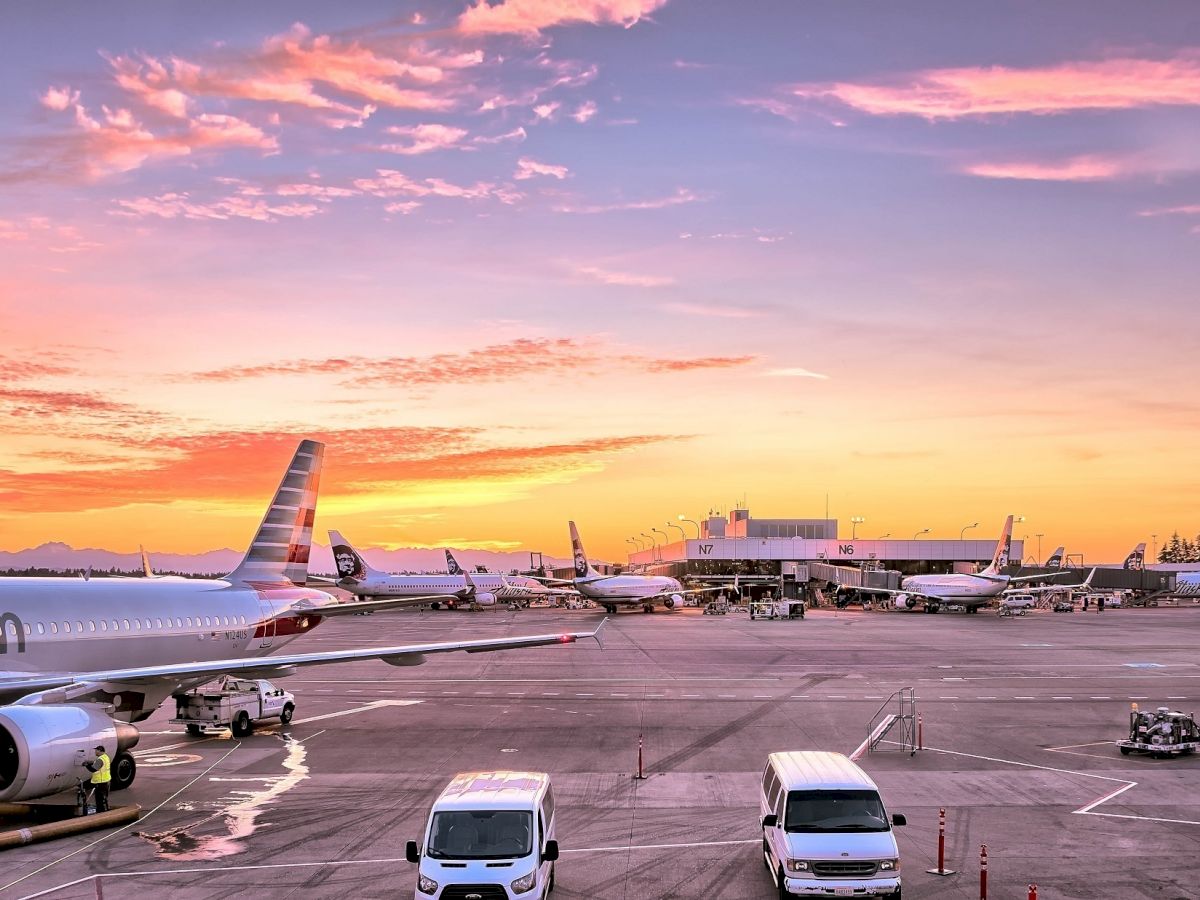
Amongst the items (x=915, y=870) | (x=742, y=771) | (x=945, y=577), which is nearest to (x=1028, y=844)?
(x=915, y=870)

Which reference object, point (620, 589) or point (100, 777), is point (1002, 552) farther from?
point (100, 777)

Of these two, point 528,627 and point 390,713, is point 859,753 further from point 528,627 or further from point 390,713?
point 528,627

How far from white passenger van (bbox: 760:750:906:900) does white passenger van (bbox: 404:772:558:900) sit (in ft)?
13.5

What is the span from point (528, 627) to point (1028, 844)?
79.5m

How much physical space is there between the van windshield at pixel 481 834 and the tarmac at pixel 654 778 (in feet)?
7.93

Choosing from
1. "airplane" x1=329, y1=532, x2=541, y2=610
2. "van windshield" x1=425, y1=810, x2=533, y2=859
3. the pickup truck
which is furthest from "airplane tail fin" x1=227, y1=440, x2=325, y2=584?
"airplane" x1=329, y1=532, x2=541, y2=610

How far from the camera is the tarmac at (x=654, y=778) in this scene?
72.3 ft

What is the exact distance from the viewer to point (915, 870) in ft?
72.8

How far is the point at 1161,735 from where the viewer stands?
3522 cm

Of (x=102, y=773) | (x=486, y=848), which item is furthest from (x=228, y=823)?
(x=486, y=848)

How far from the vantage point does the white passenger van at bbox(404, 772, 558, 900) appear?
18.0m

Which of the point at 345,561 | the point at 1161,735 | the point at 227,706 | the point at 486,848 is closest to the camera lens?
the point at 486,848

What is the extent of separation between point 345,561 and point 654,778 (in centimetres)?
13107

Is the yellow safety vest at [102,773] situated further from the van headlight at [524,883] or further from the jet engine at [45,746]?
the van headlight at [524,883]
